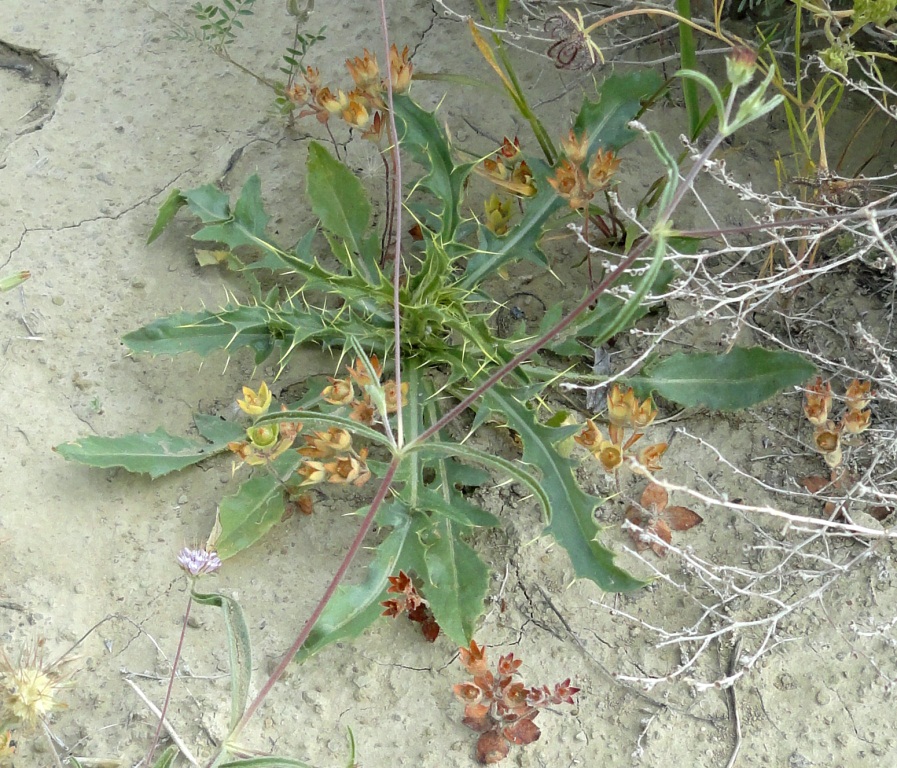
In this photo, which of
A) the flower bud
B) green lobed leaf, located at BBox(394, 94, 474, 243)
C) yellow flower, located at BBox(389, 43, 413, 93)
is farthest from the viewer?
green lobed leaf, located at BBox(394, 94, 474, 243)

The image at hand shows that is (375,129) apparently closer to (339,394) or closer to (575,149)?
(575,149)

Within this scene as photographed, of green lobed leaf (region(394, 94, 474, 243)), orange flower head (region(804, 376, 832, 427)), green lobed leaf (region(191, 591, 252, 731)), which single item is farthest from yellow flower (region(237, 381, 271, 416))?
orange flower head (region(804, 376, 832, 427))

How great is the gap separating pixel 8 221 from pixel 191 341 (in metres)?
0.70

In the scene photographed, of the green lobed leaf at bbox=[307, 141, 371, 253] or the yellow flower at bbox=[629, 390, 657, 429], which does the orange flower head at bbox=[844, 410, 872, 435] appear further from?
the green lobed leaf at bbox=[307, 141, 371, 253]

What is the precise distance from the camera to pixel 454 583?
66.4 inches

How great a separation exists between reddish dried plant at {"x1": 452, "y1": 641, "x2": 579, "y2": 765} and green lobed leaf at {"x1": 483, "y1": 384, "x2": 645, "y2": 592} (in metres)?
0.21

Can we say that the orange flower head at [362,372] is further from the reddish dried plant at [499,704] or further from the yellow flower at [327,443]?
the reddish dried plant at [499,704]

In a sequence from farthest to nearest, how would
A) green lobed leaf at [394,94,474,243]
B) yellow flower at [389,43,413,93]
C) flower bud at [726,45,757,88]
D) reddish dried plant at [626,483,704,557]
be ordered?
green lobed leaf at [394,94,474,243]
yellow flower at [389,43,413,93]
reddish dried plant at [626,483,704,557]
flower bud at [726,45,757,88]

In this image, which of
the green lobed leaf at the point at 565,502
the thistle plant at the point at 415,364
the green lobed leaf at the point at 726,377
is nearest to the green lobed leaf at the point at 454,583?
the thistle plant at the point at 415,364

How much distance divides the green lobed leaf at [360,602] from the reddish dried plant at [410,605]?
0.07 feet

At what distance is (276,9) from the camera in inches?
99.7

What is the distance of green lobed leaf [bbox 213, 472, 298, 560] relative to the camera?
1.76 meters

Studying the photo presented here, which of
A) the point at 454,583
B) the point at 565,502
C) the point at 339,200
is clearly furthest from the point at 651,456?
the point at 339,200

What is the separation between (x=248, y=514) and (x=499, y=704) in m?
0.64
